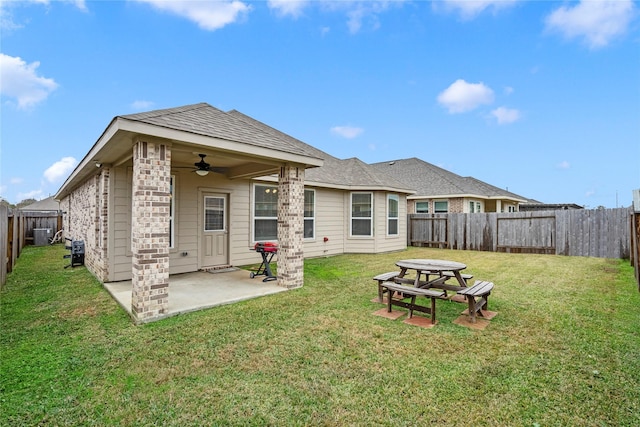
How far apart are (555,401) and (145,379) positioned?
362cm

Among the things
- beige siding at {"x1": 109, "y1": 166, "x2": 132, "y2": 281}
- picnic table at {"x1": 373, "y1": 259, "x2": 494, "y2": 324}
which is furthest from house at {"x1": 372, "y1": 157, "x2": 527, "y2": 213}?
beige siding at {"x1": 109, "y1": 166, "x2": 132, "y2": 281}

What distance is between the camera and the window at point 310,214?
10.8 metres

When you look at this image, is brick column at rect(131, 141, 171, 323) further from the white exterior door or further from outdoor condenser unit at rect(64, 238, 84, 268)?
outdoor condenser unit at rect(64, 238, 84, 268)

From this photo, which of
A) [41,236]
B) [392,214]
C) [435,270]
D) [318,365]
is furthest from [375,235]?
[41,236]

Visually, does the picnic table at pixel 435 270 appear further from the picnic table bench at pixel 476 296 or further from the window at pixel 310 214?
the window at pixel 310 214

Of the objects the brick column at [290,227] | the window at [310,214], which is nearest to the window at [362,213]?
the window at [310,214]

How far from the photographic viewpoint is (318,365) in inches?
121

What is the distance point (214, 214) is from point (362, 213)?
20.3 ft

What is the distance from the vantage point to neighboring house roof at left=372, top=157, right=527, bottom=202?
686 inches

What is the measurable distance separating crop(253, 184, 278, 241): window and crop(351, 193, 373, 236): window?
3.88 meters

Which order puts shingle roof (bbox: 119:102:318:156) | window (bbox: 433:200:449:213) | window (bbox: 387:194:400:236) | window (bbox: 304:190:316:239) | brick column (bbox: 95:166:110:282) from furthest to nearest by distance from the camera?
window (bbox: 433:200:449:213) < window (bbox: 387:194:400:236) < window (bbox: 304:190:316:239) < brick column (bbox: 95:166:110:282) < shingle roof (bbox: 119:102:318:156)

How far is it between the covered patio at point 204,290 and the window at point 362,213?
5790mm

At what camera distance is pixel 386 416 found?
2289 mm

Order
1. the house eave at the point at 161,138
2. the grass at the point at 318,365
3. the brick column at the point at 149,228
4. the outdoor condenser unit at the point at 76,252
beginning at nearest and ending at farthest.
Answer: the grass at the point at 318,365, the house eave at the point at 161,138, the brick column at the point at 149,228, the outdoor condenser unit at the point at 76,252
